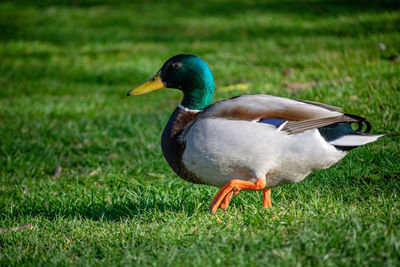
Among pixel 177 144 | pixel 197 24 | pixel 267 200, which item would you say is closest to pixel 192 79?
pixel 177 144

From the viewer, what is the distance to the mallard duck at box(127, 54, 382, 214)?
285 centimetres

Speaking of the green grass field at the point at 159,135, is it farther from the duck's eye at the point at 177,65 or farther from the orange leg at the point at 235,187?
the duck's eye at the point at 177,65

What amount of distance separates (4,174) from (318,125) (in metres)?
3.45

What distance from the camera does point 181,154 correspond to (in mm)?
3074

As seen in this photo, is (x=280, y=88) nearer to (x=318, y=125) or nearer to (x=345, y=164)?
(x=345, y=164)

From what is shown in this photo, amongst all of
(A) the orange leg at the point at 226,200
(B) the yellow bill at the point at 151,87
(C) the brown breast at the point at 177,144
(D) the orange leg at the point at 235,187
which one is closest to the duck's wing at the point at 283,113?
(C) the brown breast at the point at 177,144

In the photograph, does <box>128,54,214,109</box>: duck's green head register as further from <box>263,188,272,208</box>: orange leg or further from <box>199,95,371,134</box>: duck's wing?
<box>263,188,272,208</box>: orange leg

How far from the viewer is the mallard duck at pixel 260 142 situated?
2850 millimetres

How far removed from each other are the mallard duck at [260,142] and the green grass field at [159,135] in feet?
0.73

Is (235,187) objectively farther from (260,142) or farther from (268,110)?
(268,110)

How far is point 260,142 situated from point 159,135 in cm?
284

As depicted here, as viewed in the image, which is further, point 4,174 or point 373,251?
point 4,174

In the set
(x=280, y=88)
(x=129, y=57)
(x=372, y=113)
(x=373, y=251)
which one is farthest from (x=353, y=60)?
(x=373, y=251)

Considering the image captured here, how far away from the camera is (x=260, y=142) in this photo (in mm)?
2836
